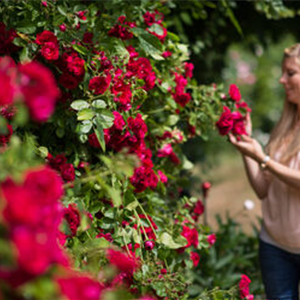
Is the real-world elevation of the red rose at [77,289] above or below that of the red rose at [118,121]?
above

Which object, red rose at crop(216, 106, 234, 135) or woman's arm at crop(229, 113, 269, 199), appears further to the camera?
woman's arm at crop(229, 113, 269, 199)

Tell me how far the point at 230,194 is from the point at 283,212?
373cm

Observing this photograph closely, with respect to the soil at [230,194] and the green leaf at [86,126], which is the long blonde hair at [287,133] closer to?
the green leaf at [86,126]

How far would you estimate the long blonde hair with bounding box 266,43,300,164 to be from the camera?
189 centimetres

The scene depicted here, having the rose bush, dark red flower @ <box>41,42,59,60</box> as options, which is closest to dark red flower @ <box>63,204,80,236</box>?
the rose bush

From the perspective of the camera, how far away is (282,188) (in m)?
1.92

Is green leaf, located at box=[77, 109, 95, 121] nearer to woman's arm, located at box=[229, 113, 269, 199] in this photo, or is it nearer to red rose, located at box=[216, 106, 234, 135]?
red rose, located at box=[216, 106, 234, 135]

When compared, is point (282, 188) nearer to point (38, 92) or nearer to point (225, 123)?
point (225, 123)

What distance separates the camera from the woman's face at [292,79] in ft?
6.21

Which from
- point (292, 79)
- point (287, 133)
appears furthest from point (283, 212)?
point (292, 79)

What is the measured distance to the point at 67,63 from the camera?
1.36m

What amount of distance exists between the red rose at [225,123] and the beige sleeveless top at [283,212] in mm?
309

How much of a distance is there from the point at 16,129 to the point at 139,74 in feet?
1.50

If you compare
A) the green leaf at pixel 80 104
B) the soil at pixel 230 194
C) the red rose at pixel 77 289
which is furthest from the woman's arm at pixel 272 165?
the soil at pixel 230 194
